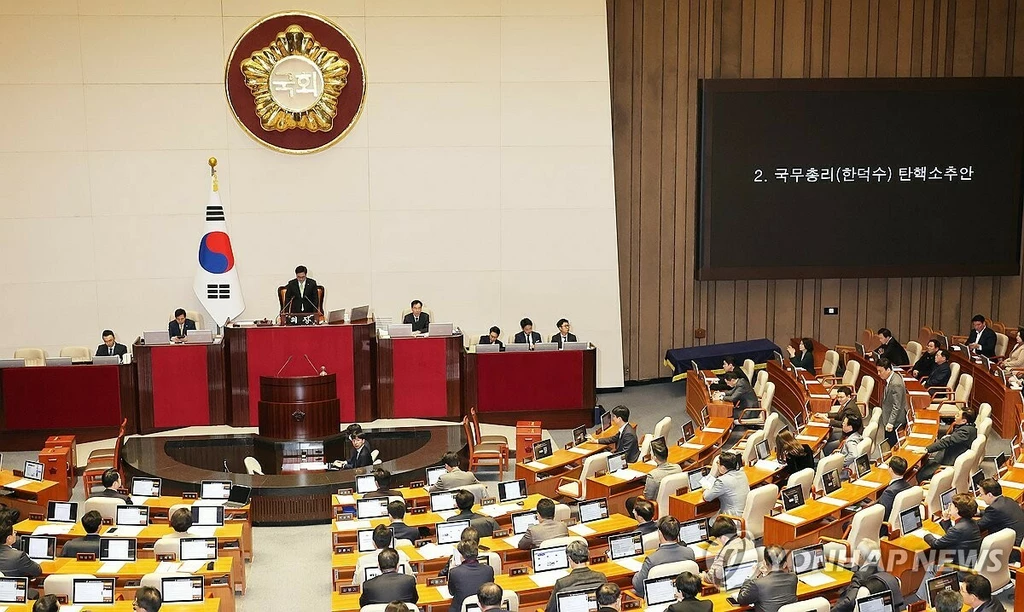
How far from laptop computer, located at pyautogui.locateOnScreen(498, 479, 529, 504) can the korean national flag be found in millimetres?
6677

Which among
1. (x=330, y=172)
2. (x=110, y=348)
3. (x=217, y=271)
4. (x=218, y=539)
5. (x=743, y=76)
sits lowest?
(x=218, y=539)

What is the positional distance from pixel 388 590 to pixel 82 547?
2.86 meters

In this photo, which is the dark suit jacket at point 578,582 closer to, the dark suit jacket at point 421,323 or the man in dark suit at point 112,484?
the man in dark suit at point 112,484

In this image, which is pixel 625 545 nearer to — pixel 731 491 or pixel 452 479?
pixel 731 491

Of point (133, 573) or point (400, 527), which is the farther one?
point (400, 527)

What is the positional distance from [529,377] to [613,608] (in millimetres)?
8187

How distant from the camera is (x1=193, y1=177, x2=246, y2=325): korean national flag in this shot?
15008 mm

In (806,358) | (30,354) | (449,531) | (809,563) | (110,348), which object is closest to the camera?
(809,563)

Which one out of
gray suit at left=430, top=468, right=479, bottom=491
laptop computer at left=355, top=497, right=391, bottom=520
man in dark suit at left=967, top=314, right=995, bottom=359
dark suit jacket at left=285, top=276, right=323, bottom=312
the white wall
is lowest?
laptop computer at left=355, top=497, right=391, bottom=520

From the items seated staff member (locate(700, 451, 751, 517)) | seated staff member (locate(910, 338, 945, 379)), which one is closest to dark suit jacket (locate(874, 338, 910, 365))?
seated staff member (locate(910, 338, 945, 379))

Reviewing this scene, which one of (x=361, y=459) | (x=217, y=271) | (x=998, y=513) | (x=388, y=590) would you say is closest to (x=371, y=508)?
(x=361, y=459)

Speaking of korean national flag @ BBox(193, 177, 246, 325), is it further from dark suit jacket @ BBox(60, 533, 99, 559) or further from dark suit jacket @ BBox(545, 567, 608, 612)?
dark suit jacket @ BBox(545, 567, 608, 612)

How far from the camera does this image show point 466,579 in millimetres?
7387

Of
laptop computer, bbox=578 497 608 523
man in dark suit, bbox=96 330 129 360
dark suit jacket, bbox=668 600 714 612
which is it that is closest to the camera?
→ dark suit jacket, bbox=668 600 714 612
